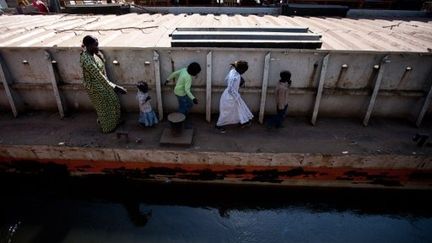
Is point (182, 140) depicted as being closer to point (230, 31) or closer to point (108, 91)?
point (108, 91)

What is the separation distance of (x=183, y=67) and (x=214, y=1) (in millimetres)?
5940

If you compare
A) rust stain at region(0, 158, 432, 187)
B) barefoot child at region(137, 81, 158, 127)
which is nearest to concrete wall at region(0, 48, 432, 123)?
barefoot child at region(137, 81, 158, 127)

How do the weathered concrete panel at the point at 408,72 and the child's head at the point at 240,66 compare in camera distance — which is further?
the weathered concrete panel at the point at 408,72

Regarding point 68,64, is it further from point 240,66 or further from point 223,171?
point 223,171

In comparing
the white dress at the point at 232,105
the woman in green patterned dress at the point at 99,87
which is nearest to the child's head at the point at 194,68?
the white dress at the point at 232,105

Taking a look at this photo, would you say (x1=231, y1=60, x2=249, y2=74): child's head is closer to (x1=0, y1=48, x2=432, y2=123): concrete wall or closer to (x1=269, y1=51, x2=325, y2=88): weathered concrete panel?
(x1=0, y1=48, x2=432, y2=123): concrete wall

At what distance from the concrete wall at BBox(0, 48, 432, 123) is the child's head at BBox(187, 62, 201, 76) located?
29 cm

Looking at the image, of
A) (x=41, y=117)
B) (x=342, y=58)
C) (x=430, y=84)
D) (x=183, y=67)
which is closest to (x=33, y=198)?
(x=41, y=117)

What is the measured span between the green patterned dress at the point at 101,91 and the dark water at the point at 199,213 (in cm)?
101

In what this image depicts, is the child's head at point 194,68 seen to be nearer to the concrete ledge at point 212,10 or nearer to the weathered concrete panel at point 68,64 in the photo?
the weathered concrete panel at point 68,64

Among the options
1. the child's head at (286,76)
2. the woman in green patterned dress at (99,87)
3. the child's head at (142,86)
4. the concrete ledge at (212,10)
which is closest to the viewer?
the woman in green patterned dress at (99,87)

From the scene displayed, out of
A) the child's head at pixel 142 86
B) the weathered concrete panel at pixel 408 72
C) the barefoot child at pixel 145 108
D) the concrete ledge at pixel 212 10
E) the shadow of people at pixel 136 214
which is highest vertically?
the concrete ledge at pixel 212 10

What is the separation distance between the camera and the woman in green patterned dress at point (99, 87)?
13.1 feet

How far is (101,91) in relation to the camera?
14.1 ft
